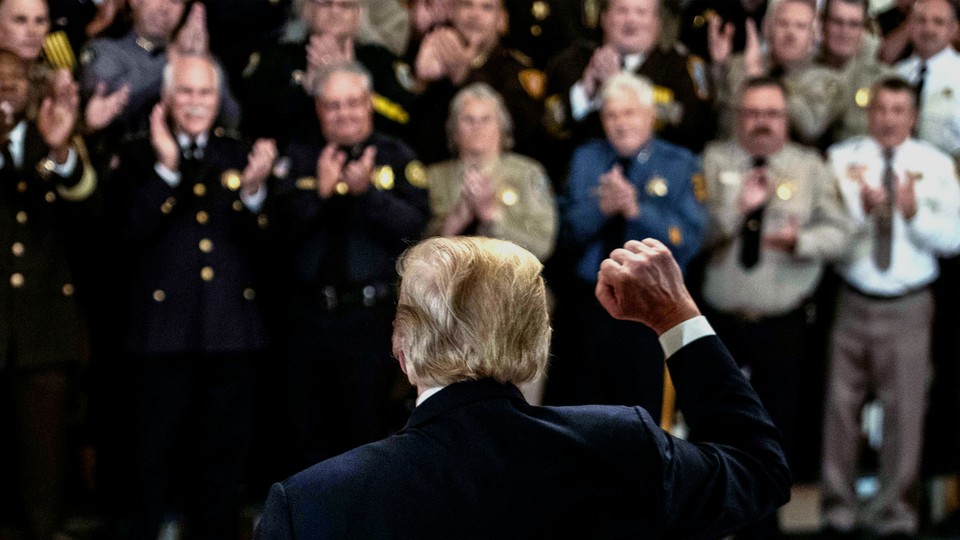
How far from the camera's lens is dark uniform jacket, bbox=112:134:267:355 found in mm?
4566

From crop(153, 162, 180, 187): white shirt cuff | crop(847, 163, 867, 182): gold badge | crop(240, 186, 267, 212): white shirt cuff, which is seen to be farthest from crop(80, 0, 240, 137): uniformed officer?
crop(847, 163, 867, 182): gold badge

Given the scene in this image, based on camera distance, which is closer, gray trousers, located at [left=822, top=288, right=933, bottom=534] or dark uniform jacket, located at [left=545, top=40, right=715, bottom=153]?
gray trousers, located at [left=822, top=288, right=933, bottom=534]

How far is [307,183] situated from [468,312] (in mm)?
3003

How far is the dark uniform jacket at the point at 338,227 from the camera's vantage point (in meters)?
4.77

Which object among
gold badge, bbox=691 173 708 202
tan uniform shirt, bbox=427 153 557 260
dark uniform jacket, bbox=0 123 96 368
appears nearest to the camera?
dark uniform jacket, bbox=0 123 96 368

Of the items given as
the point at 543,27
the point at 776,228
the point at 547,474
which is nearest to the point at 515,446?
the point at 547,474

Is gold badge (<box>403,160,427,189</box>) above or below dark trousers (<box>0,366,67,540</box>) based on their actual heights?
above

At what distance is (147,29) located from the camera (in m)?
4.92

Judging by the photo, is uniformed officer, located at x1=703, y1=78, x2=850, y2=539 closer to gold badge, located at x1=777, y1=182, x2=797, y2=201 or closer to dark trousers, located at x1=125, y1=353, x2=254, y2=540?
gold badge, located at x1=777, y1=182, x2=797, y2=201

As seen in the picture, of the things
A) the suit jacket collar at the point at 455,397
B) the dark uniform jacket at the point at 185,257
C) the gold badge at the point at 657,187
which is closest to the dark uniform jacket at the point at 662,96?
the gold badge at the point at 657,187

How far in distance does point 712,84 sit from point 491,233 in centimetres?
132

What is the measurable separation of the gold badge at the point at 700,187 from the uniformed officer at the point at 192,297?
1.61 metres

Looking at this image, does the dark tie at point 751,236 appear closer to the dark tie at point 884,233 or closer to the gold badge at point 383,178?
the dark tie at point 884,233

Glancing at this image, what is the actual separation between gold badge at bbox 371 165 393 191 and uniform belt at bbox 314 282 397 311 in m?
0.35
